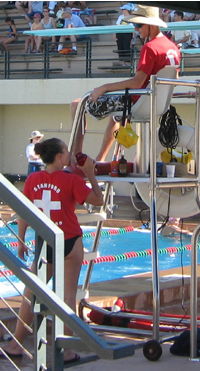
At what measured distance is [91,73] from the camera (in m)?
18.1

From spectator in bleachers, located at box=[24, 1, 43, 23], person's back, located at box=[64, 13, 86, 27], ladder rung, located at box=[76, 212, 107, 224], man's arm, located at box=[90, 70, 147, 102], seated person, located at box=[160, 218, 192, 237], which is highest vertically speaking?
spectator in bleachers, located at box=[24, 1, 43, 23]

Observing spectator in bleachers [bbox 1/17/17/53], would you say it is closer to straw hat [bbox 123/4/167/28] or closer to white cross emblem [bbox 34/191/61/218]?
straw hat [bbox 123/4/167/28]

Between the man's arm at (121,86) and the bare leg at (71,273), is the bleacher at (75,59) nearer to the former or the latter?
the man's arm at (121,86)

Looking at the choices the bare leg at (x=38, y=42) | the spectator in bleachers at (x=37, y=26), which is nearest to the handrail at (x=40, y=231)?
the spectator in bleachers at (x=37, y=26)

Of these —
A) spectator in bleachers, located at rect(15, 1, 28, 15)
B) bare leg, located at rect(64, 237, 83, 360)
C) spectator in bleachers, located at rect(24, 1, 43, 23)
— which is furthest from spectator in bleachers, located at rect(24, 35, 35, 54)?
bare leg, located at rect(64, 237, 83, 360)

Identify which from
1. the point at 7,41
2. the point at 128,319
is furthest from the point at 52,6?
the point at 128,319

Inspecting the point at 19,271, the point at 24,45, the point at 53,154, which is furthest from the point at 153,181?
the point at 24,45

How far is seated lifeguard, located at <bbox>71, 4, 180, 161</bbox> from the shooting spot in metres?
4.47

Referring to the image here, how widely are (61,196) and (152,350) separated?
3.92 ft

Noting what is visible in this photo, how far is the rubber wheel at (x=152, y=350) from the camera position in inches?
157

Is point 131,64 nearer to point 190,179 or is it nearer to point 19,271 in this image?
point 190,179

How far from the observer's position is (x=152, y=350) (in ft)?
13.1

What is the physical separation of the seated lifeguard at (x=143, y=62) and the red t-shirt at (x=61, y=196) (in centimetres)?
71

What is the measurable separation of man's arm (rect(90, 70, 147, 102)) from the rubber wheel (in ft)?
5.91
